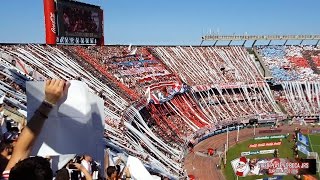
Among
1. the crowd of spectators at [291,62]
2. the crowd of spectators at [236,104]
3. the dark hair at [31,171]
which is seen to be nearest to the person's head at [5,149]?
the dark hair at [31,171]

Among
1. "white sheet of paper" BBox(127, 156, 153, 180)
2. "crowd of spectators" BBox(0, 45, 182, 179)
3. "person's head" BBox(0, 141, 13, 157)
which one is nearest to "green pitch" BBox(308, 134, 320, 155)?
"crowd of spectators" BBox(0, 45, 182, 179)

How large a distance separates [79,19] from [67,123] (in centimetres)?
4590

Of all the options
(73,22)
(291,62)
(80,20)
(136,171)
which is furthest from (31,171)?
(291,62)

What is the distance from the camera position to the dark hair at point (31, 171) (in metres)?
3.53

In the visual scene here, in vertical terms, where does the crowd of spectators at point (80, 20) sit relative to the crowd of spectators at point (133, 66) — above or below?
above

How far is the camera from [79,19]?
50.5 m

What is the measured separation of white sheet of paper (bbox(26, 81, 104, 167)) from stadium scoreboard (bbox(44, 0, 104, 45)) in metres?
41.1

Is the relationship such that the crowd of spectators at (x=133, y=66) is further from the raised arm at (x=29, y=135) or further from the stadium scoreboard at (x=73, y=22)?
the raised arm at (x=29, y=135)

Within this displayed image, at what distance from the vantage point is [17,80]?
30.8 metres

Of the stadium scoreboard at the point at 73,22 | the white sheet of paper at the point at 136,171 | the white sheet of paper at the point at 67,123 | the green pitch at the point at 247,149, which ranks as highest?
the stadium scoreboard at the point at 73,22

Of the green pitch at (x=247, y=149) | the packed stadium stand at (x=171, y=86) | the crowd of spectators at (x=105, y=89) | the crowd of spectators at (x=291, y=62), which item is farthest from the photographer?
the crowd of spectators at (x=291, y=62)

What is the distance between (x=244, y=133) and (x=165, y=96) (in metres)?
9.83

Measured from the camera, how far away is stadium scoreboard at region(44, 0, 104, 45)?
4595 cm

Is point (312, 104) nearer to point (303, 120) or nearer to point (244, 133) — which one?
point (303, 120)
